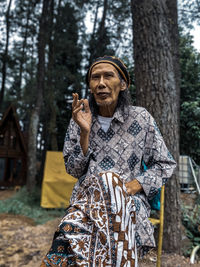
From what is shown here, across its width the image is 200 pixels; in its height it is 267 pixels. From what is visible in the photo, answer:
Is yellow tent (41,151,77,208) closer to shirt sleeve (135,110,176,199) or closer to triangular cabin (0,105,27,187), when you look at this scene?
shirt sleeve (135,110,176,199)

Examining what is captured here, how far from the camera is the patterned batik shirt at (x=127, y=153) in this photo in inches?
74.3

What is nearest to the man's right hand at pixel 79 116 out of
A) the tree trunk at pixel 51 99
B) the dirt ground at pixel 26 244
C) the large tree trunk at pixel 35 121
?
the dirt ground at pixel 26 244

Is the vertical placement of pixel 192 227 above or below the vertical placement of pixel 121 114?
below

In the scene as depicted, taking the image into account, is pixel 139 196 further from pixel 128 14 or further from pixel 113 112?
pixel 128 14

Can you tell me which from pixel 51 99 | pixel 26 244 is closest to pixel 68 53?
pixel 51 99

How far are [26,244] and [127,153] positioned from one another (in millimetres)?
3383

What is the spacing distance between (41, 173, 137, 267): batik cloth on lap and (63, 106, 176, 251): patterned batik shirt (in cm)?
37

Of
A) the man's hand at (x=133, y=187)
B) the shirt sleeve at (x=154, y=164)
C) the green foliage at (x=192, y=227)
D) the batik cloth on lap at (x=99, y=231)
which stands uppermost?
the shirt sleeve at (x=154, y=164)

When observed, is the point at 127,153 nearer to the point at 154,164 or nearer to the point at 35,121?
the point at 154,164

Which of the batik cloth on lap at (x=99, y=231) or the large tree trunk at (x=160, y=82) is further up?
the large tree trunk at (x=160, y=82)

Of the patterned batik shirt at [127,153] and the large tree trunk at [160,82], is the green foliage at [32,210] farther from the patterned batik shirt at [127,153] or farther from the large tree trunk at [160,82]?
the patterned batik shirt at [127,153]

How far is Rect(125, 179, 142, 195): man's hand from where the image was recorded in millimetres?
1751

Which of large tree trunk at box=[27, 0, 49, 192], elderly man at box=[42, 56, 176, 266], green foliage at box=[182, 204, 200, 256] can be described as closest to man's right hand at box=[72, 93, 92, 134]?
elderly man at box=[42, 56, 176, 266]

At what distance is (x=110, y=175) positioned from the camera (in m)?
1.54
